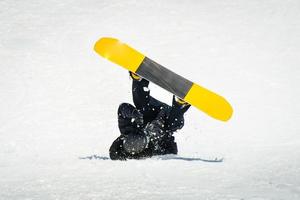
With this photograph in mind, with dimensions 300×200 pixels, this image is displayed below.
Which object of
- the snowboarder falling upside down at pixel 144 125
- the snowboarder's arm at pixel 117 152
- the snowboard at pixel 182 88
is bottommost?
the snowboarder's arm at pixel 117 152

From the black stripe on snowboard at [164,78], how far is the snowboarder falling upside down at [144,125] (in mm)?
70

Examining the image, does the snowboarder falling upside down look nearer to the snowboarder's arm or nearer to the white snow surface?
the snowboarder's arm

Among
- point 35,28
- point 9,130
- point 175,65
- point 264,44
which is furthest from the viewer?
point 35,28

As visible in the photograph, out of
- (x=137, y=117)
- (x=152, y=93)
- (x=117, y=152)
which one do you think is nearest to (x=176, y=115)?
→ (x=137, y=117)

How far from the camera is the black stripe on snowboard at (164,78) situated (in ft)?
14.6

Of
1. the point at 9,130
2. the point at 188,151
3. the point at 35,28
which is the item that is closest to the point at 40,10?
the point at 35,28

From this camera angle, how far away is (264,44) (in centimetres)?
915

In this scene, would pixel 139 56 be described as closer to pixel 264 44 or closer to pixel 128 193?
pixel 128 193

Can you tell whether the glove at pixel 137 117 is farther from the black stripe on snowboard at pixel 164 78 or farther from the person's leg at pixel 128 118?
the black stripe on snowboard at pixel 164 78

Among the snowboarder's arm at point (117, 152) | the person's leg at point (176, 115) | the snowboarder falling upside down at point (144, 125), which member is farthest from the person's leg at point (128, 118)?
the person's leg at point (176, 115)

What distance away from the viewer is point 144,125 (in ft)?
14.8

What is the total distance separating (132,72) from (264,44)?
520 cm

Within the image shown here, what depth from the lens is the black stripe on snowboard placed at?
4.46 meters

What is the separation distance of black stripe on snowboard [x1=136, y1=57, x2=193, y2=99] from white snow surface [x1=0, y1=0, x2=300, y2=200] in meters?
0.66
